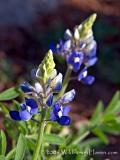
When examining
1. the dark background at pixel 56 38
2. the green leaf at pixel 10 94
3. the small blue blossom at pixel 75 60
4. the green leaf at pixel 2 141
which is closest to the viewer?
the green leaf at pixel 2 141

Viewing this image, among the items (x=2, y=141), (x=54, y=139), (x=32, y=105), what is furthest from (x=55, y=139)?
(x=32, y=105)

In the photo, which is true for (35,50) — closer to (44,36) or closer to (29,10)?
(44,36)

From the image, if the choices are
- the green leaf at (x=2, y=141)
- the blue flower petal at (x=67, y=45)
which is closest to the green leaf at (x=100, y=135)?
the blue flower petal at (x=67, y=45)

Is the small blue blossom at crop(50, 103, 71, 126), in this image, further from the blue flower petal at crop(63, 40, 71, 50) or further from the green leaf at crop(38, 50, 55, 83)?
the blue flower petal at crop(63, 40, 71, 50)

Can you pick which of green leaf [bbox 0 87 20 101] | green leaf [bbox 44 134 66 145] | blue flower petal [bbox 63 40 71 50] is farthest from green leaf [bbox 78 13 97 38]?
green leaf [bbox 44 134 66 145]

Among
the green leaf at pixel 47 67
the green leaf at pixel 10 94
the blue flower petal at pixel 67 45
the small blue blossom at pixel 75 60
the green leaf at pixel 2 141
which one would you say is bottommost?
the green leaf at pixel 2 141

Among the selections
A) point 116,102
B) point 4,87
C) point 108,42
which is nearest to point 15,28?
point 108,42

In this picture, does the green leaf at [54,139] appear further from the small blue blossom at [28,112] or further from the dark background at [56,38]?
the dark background at [56,38]

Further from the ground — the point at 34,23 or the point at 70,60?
the point at 34,23

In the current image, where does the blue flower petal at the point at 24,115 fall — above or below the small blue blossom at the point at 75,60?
below
